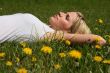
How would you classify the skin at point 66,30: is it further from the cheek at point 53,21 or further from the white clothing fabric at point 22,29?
the white clothing fabric at point 22,29

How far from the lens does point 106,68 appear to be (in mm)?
3715

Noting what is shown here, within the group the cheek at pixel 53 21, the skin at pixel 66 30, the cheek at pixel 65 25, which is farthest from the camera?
the cheek at pixel 65 25

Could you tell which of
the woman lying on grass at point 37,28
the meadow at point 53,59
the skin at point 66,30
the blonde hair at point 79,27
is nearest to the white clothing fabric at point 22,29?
the woman lying on grass at point 37,28

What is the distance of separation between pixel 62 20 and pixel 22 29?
523mm

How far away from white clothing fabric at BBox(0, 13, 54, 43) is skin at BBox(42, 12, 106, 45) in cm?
10

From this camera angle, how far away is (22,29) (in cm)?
581

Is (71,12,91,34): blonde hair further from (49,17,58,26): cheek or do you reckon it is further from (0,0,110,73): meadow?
(0,0,110,73): meadow

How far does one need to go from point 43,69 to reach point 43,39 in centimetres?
186

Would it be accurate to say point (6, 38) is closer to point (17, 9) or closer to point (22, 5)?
point (17, 9)

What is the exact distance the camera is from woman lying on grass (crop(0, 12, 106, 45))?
5668 mm

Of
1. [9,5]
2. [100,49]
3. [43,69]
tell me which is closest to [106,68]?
[43,69]

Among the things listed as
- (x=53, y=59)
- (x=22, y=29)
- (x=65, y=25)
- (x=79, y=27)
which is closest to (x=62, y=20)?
(x=65, y=25)

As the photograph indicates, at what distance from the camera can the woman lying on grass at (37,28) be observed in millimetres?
5668

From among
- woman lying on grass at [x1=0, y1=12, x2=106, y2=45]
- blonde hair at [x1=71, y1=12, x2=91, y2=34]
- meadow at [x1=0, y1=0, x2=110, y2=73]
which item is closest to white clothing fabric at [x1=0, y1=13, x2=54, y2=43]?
woman lying on grass at [x1=0, y1=12, x2=106, y2=45]
